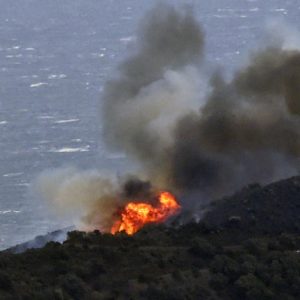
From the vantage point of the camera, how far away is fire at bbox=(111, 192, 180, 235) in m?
65.0

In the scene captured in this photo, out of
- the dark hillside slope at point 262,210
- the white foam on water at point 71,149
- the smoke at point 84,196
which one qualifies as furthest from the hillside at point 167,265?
the white foam on water at point 71,149

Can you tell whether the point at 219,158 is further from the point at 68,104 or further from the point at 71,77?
the point at 71,77

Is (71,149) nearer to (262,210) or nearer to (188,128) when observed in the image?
(188,128)

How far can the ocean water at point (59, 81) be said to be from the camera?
100812mm

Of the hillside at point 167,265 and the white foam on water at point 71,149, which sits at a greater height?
the hillside at point 167,265

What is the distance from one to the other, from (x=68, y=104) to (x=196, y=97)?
2057 inches

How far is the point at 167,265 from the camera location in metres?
46.6

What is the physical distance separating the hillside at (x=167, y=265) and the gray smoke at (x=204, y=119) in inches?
672

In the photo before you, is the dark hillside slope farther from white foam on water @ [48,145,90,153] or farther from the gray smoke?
white foam on water @ [48,145,90,153]

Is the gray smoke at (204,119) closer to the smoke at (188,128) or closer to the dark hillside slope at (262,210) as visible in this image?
the smoke at (188,128)

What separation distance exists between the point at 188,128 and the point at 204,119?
1174 mm

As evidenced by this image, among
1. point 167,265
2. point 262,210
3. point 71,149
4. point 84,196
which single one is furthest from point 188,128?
point 71,149

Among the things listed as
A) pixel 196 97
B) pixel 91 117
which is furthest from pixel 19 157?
pixel 196 97

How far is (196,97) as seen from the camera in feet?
261
